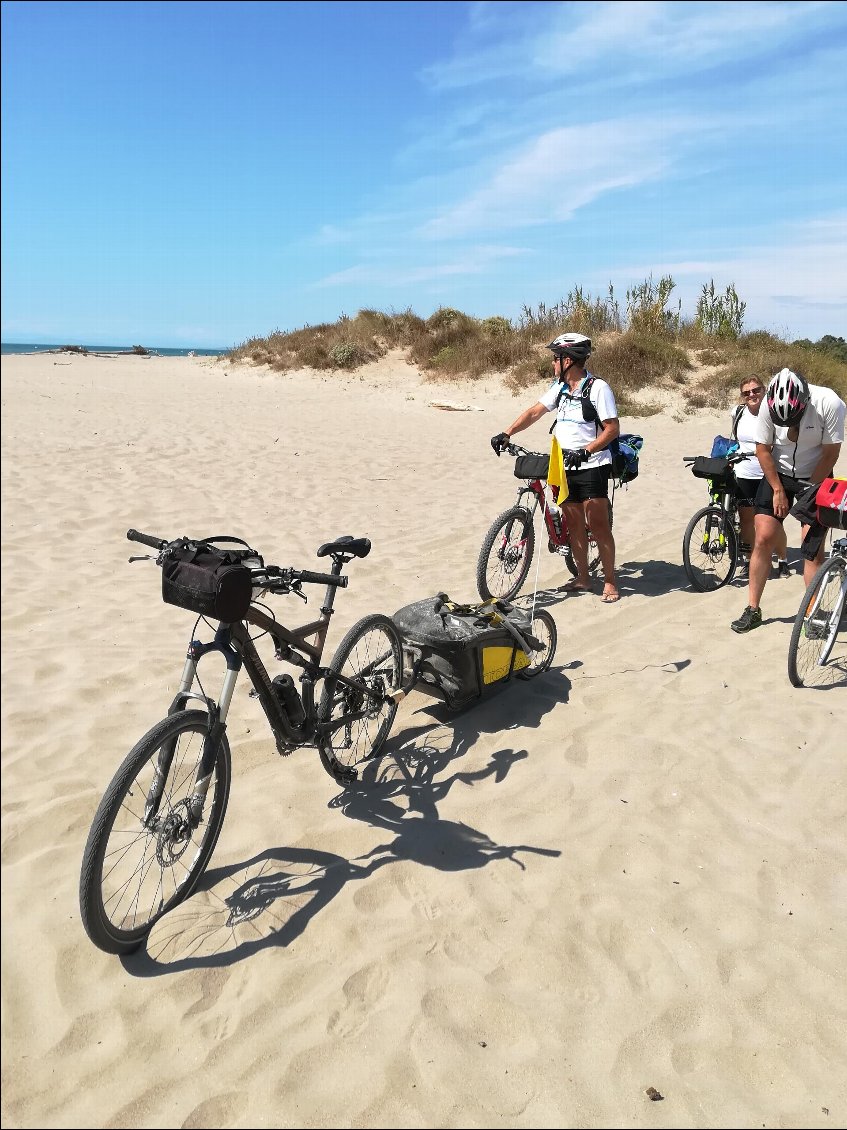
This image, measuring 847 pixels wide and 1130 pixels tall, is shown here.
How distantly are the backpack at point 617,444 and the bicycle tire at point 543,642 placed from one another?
1.71 metres

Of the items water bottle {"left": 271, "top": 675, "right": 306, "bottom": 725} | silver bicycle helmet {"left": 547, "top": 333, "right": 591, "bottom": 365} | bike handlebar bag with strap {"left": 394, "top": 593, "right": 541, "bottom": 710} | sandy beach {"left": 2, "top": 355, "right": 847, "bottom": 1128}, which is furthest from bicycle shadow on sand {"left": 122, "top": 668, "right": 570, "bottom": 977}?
silver bicycle helmet {"left": 547, "top": 333, "right": 591, "bottom": 365}

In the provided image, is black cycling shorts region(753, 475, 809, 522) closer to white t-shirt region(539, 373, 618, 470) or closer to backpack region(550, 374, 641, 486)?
backpack region(550, 374, 641, 486)

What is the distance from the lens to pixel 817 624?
4797mm

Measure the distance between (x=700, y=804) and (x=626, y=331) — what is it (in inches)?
782

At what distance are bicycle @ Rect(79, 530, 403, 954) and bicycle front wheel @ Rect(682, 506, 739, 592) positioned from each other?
4201mm

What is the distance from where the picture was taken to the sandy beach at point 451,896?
2.19m

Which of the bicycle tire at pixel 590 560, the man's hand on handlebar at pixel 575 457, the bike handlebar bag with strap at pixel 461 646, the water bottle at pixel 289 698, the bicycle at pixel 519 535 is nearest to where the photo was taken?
the water bottle at pixel 289 698

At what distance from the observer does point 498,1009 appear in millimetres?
2553

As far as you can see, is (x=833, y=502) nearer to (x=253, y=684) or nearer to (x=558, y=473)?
(x=558, y=473)

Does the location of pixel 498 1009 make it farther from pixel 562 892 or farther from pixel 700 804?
pixel 700 804

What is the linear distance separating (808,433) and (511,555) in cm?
240

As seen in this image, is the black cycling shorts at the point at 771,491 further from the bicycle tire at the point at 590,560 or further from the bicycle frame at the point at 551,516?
the bicycle frame at the point at 551,516

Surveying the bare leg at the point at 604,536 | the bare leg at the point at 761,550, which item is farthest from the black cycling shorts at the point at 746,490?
the bare leg at the point at 604,536

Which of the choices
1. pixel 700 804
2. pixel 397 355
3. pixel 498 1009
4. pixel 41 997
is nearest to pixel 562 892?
pixel 498 1009
